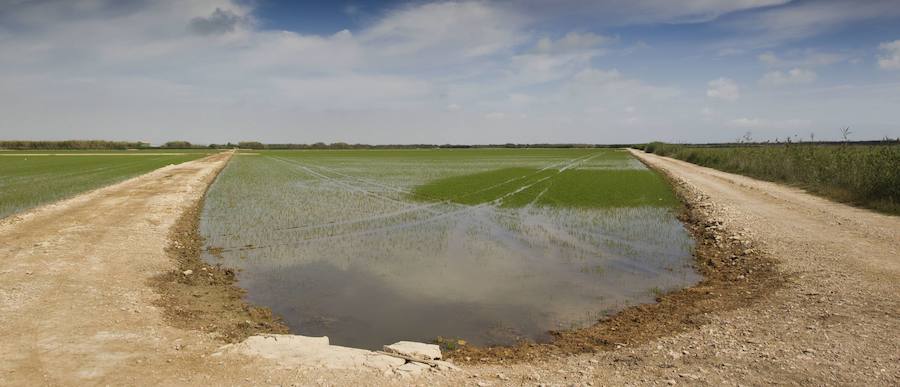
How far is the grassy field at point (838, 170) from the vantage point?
2094 centimetres

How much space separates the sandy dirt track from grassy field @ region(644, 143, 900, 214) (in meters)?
9.34

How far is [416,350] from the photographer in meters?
7.05

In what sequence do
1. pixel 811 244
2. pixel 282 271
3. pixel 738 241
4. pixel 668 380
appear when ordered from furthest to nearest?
pixel 738 241 < pixel 811 244 < pixel 282 271 < pixel 668 380

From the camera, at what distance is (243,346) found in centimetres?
719

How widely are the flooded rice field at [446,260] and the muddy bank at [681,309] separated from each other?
0.43 meters

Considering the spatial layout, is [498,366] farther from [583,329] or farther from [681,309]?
[681,309]

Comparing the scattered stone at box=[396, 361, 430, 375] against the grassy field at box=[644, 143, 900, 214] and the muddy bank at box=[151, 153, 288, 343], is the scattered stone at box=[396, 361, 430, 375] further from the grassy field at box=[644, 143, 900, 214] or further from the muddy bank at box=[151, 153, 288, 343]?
the grassy field at box=[644, 143, 900, 214]

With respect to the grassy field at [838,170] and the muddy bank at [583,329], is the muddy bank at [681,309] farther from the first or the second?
the grassy field at [838,170]

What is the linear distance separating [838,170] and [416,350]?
2877 centimetres

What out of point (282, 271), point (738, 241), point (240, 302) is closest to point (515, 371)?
point (240, 302)

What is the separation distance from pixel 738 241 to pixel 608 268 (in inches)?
187

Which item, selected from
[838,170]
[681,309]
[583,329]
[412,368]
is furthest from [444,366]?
[838,170]

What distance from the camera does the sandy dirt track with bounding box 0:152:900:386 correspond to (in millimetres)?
6199

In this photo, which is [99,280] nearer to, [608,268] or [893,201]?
[608,268]
